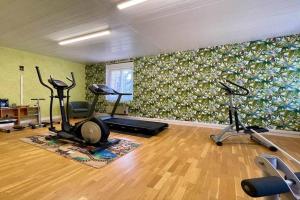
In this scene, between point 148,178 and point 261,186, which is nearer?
point 261,186

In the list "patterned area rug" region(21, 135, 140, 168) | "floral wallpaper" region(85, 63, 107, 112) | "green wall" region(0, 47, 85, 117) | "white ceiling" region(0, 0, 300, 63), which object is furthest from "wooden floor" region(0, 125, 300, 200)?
"floral wallpaper" region(85, 63, 107, 112)

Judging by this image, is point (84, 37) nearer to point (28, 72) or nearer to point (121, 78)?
point (121, 78)

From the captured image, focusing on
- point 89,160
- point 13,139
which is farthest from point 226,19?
point 13,139

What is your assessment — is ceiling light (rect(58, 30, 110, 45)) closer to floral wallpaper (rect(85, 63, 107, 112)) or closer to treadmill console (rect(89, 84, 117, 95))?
treadmill console (rect(89, 84, 117, 95))

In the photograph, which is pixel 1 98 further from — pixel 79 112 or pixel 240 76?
pixel 240 76

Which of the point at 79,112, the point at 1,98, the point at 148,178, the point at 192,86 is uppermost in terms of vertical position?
the point at 192,86

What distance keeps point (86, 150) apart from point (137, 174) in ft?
3.81

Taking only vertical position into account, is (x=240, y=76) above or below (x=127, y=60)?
below

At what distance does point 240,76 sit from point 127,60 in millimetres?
3963

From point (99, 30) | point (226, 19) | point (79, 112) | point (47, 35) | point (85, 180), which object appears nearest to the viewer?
point (85, 180)

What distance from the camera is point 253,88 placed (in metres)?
4.31

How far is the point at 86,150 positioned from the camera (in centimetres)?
274

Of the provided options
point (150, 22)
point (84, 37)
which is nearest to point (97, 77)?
point (84, 37)

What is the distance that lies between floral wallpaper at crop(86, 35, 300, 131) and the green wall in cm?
300
